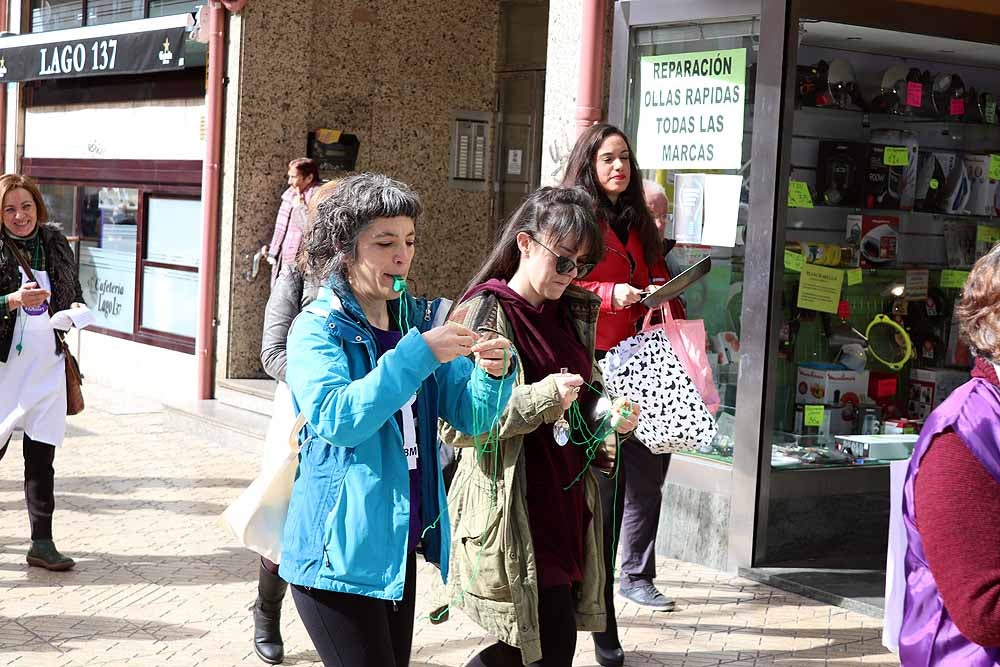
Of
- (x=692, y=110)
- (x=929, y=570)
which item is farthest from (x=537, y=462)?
(x=692, y=110)

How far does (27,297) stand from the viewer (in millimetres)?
6047

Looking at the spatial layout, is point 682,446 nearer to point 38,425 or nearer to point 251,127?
point 38,425

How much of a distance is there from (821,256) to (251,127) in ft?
17.4

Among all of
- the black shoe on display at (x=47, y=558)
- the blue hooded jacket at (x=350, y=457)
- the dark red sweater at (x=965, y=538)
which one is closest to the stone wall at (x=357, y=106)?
the black shoe on display at (x=47, y=558)

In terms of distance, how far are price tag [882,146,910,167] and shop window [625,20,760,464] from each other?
126 centimetres

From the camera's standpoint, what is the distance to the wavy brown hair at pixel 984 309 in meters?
2.45

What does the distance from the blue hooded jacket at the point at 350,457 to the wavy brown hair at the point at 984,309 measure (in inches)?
43.1

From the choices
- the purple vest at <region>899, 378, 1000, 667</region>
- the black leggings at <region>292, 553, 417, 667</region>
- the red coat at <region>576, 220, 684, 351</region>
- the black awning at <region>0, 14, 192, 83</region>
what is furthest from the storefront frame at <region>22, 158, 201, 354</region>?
the purple vest at <region>899, 378, 1000, 667</region>

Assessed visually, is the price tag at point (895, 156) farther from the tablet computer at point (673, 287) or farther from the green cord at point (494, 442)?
the green cord at point (494, 442)

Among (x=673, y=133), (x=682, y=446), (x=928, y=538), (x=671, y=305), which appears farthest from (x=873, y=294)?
(x=928, y=538)

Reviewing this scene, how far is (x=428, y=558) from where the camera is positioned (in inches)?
129

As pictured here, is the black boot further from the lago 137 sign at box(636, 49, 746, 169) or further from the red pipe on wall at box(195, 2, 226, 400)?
the red pipe on wall at box(195, 2, 226, 400)

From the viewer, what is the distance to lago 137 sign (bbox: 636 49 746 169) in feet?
22.9

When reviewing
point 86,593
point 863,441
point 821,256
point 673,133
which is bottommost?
point 86,593
